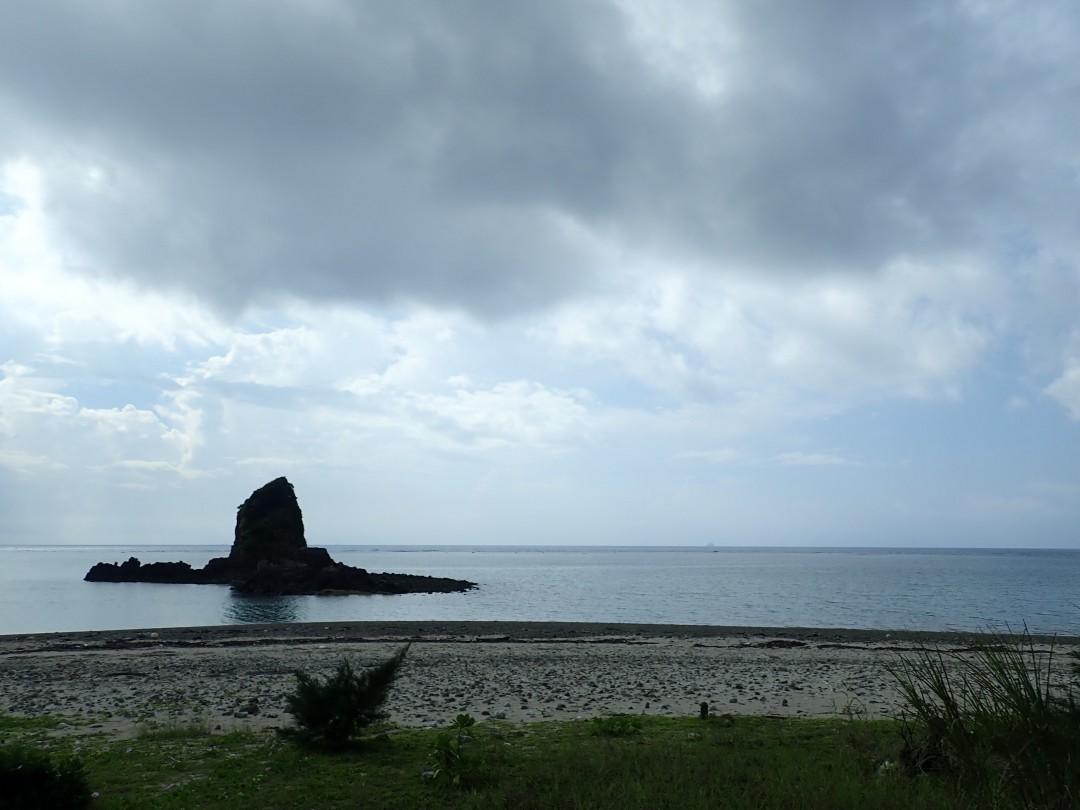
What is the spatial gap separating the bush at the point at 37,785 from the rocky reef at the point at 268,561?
93634mm

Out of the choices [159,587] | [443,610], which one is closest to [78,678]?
[443,610]

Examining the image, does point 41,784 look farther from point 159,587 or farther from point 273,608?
point 159,587

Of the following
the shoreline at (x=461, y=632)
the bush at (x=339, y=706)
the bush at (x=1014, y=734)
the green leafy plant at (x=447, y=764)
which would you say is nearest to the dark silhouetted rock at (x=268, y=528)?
the shoreline at (x=461, y=632)

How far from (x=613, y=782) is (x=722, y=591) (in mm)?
87555

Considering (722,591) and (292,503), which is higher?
(292,503)

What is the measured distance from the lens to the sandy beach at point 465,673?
56.9 ft

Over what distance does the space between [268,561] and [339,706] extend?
104m

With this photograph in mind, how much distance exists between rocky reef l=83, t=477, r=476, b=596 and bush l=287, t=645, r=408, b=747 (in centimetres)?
8907

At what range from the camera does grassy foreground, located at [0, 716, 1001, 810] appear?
8.22m

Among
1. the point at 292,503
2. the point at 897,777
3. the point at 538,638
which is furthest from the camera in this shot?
the point at 292,503

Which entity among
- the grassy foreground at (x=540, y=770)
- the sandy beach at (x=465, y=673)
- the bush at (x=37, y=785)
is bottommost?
the sandy beach at (x=465, y=673)

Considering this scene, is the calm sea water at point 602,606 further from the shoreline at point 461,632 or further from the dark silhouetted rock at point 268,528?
the dark silhouetted rock at point 268,528

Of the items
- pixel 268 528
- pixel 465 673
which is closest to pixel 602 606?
pixel 465 673

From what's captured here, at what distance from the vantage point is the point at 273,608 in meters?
70.3
